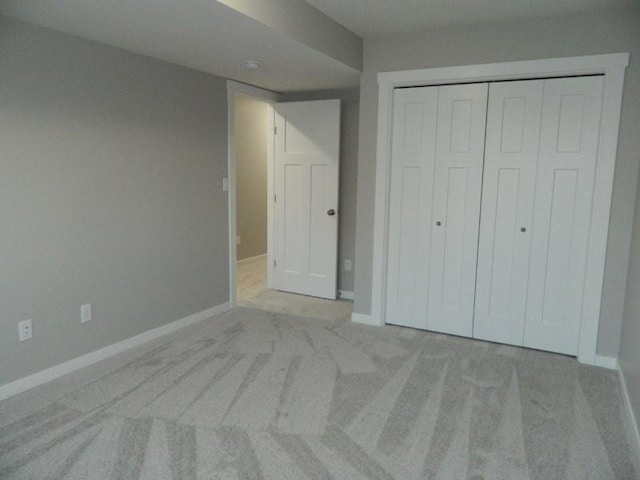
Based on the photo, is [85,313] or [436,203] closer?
[85,313]

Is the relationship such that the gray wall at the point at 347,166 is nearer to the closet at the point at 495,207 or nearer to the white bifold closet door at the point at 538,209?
the closet at the point at 495,207

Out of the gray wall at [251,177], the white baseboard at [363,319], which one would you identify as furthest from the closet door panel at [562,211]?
the gray wall at [251,177]

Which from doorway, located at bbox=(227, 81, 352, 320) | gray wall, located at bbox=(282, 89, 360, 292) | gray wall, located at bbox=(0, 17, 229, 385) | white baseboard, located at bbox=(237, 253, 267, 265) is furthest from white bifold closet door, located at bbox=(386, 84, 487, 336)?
white baseboard, located at bbox=(237, 253, 267, 265)

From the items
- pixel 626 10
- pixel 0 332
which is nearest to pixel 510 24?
pixel 626 10

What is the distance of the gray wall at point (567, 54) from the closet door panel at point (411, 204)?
0.22 meters

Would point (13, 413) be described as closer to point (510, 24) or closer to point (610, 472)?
point (610, 472)

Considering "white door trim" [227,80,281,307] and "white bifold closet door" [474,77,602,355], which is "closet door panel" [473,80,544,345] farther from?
"white door trim" [227,80,281,307]

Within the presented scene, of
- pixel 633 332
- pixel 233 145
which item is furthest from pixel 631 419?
pixel 233 145

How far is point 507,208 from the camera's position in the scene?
3354 mm

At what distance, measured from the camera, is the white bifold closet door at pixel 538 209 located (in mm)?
3102

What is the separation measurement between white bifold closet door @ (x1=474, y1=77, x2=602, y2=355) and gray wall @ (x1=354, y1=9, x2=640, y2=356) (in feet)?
0.55

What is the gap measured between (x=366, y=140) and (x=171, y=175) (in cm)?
154

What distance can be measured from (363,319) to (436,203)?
1.14 metres

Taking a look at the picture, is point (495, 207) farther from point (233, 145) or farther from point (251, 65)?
point (233, 145)
